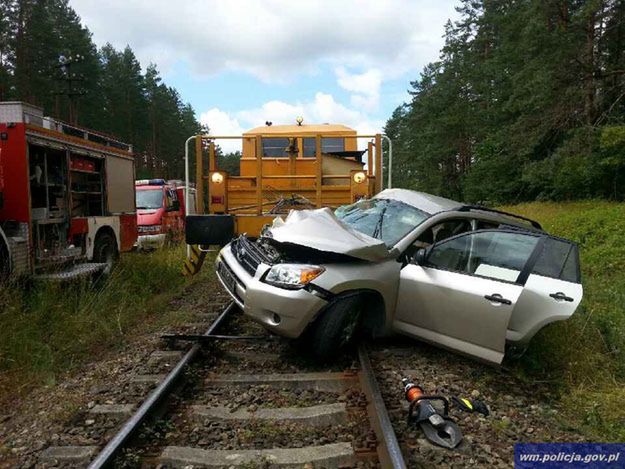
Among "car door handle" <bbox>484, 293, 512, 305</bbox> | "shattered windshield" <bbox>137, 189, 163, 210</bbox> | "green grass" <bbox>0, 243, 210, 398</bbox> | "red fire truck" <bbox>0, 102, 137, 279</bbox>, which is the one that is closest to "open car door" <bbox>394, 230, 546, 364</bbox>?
"car door handle" <bbox>484, 293, 512, 305</bbox>

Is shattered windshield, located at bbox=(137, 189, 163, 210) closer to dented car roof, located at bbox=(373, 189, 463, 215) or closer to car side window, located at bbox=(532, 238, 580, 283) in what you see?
dented car roof, located at bbox=(373, 189, 463, 215)

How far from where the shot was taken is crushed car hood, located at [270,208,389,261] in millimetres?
4516

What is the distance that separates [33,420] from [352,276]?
2.64m

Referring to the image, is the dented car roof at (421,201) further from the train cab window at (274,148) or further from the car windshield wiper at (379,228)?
the train cab window at (274,148)

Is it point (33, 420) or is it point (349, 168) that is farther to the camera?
point (349, 168)

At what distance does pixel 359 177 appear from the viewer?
894 cm

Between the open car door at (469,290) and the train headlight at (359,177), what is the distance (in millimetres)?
4066

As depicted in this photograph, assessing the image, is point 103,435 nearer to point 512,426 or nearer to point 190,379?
point 190,379

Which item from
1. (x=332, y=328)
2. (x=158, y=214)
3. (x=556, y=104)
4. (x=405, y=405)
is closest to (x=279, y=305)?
(x=332, y=328)

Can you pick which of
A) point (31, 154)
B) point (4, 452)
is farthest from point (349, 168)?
point (4, 452)

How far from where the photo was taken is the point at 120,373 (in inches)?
181

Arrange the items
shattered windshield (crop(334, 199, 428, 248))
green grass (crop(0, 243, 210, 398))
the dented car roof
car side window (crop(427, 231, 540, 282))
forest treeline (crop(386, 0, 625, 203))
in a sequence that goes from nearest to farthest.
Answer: car side window (crop(427, 231, 540, 282)) < green grass (crop(0, 243, 210, 398)) < shattered windshield (crop(334, 199, 428, 248)) < the dented car roof < forest treeline (crop(386, 0, 625, 203))

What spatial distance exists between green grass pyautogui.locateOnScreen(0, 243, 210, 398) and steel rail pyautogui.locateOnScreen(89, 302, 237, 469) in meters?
1.20

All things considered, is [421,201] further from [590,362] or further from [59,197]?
[59,197]
